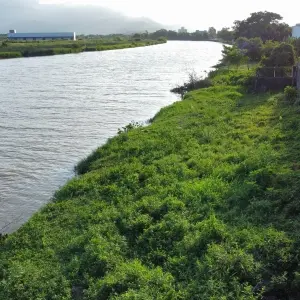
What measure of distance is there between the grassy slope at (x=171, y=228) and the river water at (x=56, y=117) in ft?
6.30

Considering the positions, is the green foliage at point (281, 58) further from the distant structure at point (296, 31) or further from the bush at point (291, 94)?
the distant structure at point (296, 31)

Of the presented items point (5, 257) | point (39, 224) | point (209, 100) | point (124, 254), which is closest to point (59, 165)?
point (39, 224)

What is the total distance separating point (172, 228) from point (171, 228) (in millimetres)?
35

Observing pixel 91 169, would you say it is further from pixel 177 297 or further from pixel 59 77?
pixel 59 77

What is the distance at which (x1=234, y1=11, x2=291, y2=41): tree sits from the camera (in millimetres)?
74062

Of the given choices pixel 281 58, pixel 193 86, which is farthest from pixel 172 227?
pixel 193 86

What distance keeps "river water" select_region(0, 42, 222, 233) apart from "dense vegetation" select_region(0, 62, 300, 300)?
1.85m

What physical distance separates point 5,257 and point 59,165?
29.6 feet

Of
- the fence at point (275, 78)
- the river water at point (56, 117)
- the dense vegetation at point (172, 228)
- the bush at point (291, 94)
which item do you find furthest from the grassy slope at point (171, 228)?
the fence at point (275, 78)

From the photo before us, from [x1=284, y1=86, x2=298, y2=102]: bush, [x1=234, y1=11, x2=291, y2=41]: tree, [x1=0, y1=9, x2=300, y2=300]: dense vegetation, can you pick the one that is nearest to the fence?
[x1=284, y1=86, x2=298, y2=102]: bush

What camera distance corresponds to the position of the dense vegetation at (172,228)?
29.4ft

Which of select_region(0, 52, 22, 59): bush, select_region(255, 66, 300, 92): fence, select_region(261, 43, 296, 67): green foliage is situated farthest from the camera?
select_region(0, 52, 22, 59): bush

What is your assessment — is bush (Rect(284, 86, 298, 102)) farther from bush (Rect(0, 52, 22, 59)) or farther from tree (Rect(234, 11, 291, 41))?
bush (Rect(0, 52, 22, 59))

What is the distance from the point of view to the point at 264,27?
76.9 metres
